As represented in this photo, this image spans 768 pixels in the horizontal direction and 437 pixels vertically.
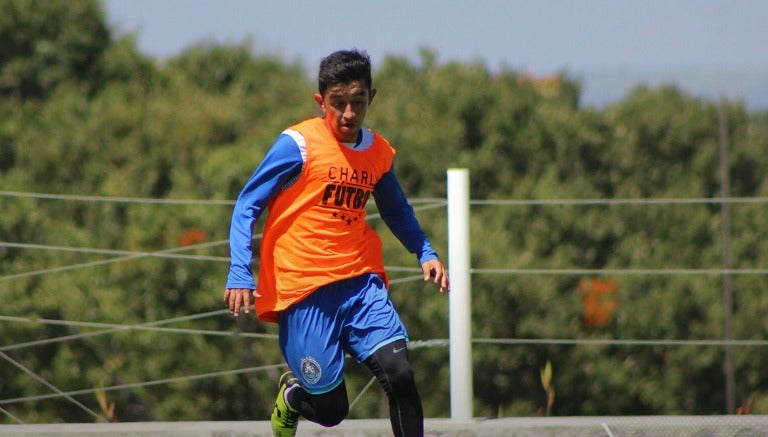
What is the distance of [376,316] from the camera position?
170 inches

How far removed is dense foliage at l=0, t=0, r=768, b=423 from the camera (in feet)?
71.0

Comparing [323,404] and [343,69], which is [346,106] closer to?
[343,69]

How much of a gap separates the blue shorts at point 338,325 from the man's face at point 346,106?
482 millimetres

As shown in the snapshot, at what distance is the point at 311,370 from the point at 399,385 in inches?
12.3

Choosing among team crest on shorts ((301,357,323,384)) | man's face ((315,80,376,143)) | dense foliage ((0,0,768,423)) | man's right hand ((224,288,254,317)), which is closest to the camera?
man's right hand ((224,288,254,317))

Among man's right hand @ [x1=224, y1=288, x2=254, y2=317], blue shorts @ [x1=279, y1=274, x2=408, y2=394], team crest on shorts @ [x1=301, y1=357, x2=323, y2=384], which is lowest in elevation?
team crest on shorts @ [x1=301, y1=357, x2=323, y2=384]

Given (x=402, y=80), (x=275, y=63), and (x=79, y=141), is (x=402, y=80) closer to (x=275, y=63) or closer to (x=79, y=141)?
(x=275, y=63)

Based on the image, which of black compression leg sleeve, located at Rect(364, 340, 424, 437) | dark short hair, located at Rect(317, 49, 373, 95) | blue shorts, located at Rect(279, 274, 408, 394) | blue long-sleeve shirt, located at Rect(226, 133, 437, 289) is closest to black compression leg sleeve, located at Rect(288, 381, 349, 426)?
blue shorts, located at Rect(279, 274, 408, 394)

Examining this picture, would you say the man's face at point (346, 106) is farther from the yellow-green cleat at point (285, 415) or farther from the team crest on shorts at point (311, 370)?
the yellow-green cleat at point (285, 415)

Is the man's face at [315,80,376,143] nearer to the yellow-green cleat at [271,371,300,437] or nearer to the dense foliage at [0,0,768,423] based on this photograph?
the yellow-green cleat at [271,371,300,437]

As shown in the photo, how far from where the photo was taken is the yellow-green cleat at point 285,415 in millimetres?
4695

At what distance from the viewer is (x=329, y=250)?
4328 millimetres

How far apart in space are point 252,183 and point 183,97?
26.2 meters

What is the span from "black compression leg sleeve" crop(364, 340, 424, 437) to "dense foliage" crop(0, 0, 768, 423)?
605 inches
